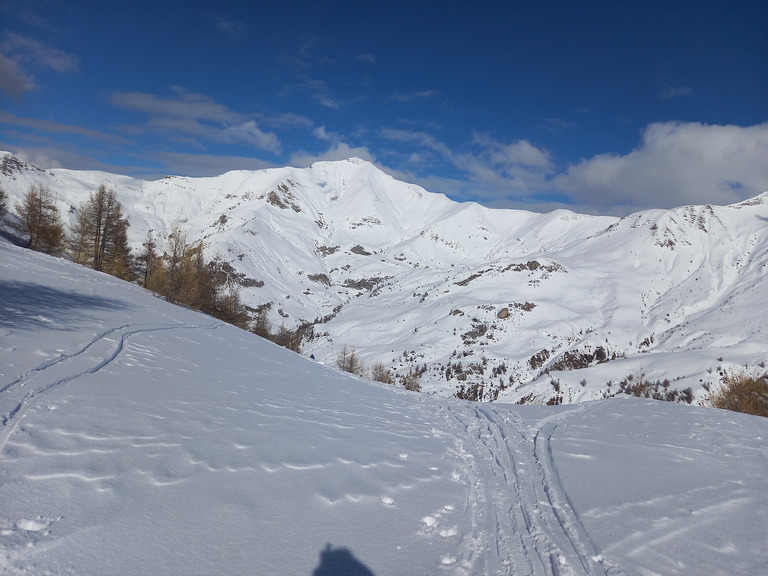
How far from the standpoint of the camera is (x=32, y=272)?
13898 millimetres

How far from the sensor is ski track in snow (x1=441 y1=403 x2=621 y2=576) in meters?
4.43

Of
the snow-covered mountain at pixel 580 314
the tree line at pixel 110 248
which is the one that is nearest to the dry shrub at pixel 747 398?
the snow-covered mountain at pixel 580 314

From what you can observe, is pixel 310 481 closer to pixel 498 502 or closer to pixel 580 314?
pixel 498 502

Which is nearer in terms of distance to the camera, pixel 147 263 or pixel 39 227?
pixel 39 227

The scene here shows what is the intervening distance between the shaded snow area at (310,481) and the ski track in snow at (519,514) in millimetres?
29

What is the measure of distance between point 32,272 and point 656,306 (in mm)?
115333

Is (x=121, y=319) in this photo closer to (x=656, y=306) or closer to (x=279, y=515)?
(x=279, y=515)

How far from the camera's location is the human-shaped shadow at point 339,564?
363cm

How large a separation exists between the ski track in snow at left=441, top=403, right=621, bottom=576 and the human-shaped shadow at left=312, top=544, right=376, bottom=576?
3.91 feet

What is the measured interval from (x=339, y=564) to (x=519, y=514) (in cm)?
320

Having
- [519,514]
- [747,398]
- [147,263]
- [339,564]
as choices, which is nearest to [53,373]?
[339,564]

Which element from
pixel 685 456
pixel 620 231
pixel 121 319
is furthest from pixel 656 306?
pixel 121 319

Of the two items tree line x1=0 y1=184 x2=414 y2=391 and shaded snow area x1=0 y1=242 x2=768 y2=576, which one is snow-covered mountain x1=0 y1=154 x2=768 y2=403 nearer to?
tree line x1=0 y1=184 x2=414 y2=391

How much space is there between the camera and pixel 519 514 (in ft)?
18.5
